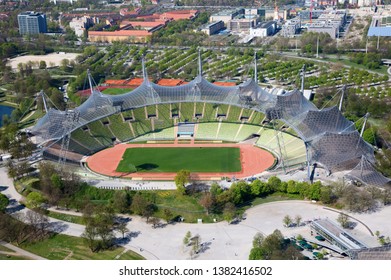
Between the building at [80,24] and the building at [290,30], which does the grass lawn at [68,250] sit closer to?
the building at [290,30]

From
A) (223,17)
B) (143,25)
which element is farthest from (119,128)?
(223,17)

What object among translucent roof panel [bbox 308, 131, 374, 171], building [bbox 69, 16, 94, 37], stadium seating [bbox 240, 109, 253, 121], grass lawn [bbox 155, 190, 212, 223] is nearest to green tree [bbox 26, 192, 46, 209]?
grass lawn [bbox 155, 190, 212, 223]

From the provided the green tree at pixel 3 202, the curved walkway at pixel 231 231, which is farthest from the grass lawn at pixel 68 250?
the green tree at pixel 3 202

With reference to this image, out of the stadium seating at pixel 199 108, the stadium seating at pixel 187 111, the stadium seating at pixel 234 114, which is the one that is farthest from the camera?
the stadium seating at pixel 199 108

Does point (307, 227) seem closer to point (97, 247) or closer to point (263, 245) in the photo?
point (263, 245)

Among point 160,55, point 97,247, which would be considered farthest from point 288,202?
point 160,55
